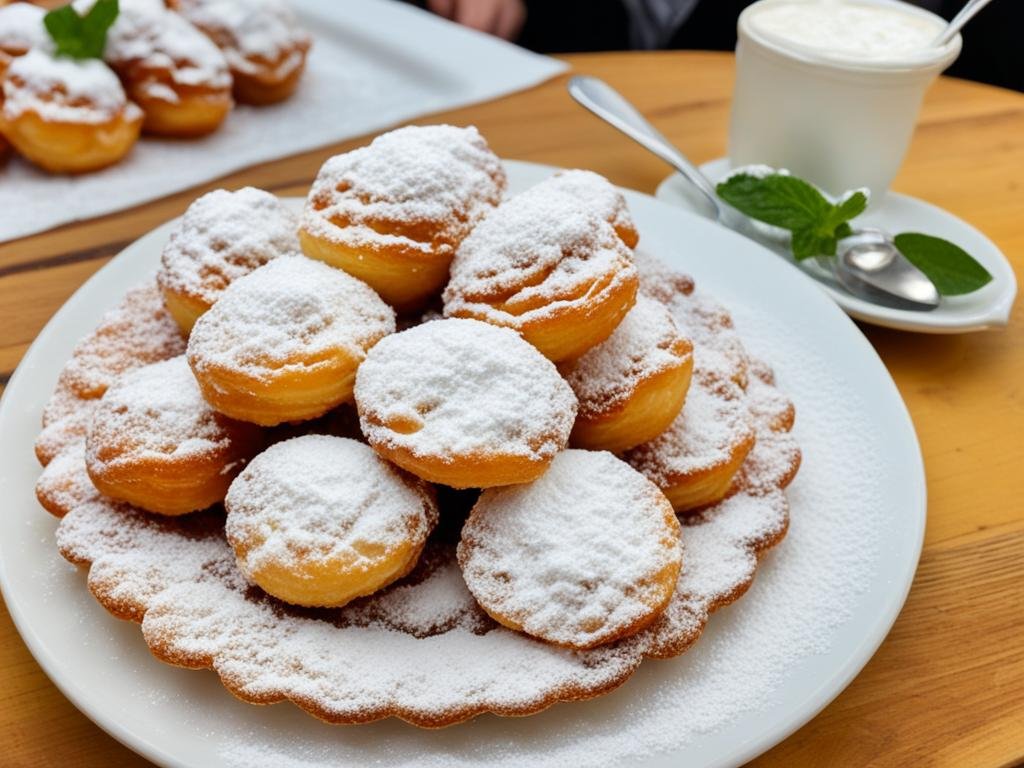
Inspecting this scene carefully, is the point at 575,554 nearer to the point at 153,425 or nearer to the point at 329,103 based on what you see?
the point at 153,425

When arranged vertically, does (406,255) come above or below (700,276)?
above

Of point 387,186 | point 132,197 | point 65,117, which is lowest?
point 132,197

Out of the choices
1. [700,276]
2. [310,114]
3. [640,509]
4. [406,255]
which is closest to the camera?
[640,509]

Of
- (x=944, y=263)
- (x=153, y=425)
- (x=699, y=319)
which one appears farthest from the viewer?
(x=944, y=263)

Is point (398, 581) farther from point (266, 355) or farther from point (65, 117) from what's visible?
point (65, 117)

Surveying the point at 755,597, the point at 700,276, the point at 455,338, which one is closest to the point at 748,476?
the point at 755,597

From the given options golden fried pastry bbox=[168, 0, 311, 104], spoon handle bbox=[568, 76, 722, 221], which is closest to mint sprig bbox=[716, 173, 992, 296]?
spoon handle bbox=[568, 76, 722, 221]

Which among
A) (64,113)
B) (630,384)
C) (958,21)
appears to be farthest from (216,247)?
(958,21)
